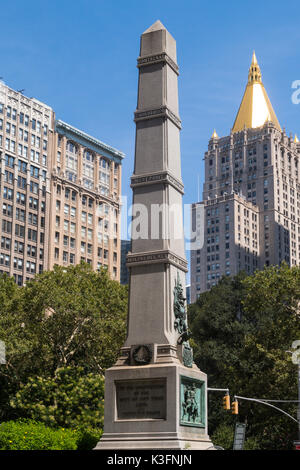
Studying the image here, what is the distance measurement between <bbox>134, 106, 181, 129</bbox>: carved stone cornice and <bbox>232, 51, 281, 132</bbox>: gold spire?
160 meters

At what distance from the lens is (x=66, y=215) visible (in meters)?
120

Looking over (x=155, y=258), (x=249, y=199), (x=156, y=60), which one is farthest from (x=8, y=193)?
(x=155, y=258)

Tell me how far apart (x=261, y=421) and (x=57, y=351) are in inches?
578

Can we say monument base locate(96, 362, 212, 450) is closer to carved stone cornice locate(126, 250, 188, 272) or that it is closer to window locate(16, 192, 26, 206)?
carved stone cornice locate(126, 250, 188, 272)

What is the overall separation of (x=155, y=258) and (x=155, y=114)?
570 centimetres

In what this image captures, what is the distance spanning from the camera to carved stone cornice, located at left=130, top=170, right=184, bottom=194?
25.8m

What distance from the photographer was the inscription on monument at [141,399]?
23.0 metres

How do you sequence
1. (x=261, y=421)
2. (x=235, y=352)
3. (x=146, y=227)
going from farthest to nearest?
(x=235, y=352)
(x=261, y=421)
(x=146, y=227)

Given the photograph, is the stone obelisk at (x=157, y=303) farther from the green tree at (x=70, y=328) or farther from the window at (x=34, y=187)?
the window at (x=34, y=187)

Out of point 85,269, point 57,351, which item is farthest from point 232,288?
point 57,351

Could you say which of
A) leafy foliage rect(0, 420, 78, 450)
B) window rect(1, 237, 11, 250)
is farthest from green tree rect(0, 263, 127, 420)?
window rect(1, 237, 11, 250)

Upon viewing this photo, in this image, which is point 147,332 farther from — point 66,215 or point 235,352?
point 66,215

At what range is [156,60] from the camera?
27688 millimetres

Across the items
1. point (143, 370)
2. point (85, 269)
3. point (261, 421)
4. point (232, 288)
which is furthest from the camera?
point (232, 288)
